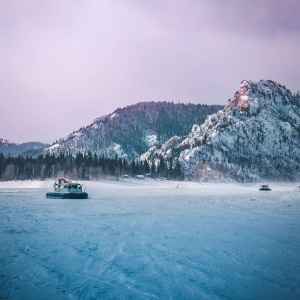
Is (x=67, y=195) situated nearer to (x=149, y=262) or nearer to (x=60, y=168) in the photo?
(x=149, y=262)

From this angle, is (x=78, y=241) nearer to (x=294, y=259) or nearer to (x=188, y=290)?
(x=188, y=290)

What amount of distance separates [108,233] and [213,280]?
1050 cm

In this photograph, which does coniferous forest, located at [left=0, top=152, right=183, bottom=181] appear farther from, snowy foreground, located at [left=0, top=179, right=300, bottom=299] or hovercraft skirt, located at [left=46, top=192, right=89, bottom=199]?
snowy foreground, located at [left=0, top=179, right=300, bottom=299]

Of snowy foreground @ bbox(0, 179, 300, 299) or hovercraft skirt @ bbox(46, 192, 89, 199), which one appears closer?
snowy foreground @ bbox(0, 179, 300, 299)

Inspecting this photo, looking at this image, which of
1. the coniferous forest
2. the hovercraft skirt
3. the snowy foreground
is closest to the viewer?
the snowy foreground

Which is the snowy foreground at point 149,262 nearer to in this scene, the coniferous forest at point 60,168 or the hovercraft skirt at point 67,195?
the hovercraft skirt at point 67,195

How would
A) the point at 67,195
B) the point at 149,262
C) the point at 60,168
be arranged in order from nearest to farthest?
the point at 149,262 < the point at 67,195 < the point at 60,168

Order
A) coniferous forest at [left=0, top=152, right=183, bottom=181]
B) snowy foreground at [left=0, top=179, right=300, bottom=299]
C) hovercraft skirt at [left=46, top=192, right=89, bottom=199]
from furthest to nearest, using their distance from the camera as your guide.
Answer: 1. coniferous forest at [left=0, top=152, right=183, bottom=181]
2. hovercraft skirt at [left=46, top=192, right=89, bottom=199]
3. snowy foreground at [left=0, top=179, right=300, bottom=299]

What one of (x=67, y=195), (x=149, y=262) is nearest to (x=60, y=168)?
(x=67, y=195)

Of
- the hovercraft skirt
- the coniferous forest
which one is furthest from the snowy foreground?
the coniferous forest

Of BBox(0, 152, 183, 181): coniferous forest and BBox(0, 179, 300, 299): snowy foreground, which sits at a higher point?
BBox(0, 152, 183, 181): coniferous forest

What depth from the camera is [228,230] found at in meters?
21.7

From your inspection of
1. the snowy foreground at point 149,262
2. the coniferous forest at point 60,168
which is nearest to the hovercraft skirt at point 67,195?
the snowy foreground at point 149,262

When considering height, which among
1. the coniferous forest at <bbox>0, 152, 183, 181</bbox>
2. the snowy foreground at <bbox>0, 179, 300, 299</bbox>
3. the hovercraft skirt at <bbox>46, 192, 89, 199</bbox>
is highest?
the coniferous forest at <bbox>0, 152, 183, 181</bbox>
